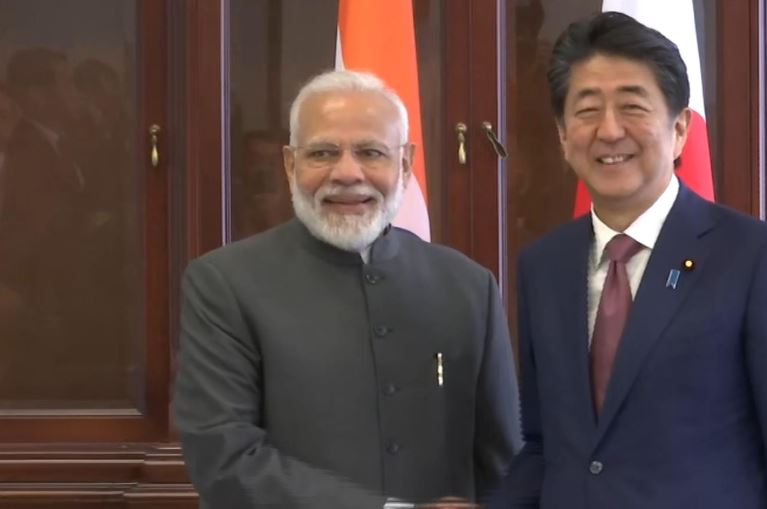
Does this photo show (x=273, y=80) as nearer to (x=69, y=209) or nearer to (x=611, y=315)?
(x=69, y=209)

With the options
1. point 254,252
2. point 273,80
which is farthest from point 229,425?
point 273,80

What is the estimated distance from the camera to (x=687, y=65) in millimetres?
3068

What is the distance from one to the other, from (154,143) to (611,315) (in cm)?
187

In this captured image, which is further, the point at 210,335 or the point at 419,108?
the point at 419,108

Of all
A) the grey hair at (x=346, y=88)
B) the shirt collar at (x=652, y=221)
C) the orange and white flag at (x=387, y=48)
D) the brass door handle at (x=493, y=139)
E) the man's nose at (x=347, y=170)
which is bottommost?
the shirt collar at (x=652, y=221)

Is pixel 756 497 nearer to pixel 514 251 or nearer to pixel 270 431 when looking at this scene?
pixel 270 431

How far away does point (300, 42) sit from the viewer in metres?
3.31

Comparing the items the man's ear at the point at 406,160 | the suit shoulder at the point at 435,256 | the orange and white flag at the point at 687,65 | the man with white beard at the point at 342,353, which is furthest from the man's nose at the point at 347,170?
the orange and white flag at the point at 687,65

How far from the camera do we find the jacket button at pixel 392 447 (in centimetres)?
206

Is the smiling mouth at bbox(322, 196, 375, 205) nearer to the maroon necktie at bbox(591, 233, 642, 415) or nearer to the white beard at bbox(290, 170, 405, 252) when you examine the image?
the white beard at bbox(290, 170, 405, 252)

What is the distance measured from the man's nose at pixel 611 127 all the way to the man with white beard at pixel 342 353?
1.50 ft

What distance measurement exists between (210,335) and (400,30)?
54.4 inches

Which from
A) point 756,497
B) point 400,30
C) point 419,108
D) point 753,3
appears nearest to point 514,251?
point 419,108

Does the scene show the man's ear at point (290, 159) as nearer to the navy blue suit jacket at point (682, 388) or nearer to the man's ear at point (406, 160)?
the man's ear at point (406, 160)
